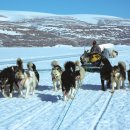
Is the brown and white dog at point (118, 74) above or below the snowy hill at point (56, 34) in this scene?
below

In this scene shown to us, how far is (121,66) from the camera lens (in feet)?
34.2

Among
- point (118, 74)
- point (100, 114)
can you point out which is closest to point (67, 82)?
point (100, 114)

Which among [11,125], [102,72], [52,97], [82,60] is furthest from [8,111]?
[82,60]

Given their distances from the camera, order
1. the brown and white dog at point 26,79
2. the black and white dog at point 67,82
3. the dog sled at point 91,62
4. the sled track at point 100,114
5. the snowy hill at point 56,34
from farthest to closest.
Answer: the snowy hill at point 56,34, the dog sled at point 91,62, the brown and white dog at point 26,79, the black and white dog at point 67,82, the sled track at point 100,114

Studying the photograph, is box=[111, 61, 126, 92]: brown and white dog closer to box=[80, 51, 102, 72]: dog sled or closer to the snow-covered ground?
the snow-covered ground

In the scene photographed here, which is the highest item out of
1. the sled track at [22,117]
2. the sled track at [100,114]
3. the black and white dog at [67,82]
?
the black and white dog at [67,82]

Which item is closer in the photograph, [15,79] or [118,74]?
[15,79]

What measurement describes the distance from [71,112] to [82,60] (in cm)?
863

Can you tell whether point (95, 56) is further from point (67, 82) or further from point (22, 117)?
point (22, 117)

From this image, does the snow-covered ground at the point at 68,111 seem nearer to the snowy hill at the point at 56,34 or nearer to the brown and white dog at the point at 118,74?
the brown and white dog at the point at 118,74

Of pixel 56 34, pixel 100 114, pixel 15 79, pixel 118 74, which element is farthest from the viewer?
pixel 56 34

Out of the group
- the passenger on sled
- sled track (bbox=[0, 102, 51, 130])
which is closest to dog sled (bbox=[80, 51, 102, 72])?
the passenger on sled

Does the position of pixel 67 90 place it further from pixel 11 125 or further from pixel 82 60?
pixel 82 60

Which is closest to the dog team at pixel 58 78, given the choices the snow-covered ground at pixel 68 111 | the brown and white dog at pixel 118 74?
the brown and white dog at pixel 118 74
